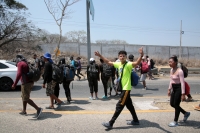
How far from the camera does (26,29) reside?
23.3 m

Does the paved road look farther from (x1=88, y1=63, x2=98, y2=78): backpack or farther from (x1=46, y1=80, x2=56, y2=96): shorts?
(x1=88, y1=63, x2=98, y2=78): backpack

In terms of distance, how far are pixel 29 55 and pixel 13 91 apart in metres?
19.0

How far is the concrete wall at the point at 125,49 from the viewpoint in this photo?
3148cm

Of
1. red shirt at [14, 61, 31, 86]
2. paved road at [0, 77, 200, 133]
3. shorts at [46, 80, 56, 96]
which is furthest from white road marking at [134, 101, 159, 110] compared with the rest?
red shirt at [14, 61, 31, 86]

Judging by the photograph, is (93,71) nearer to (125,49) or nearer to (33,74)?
(33,74)

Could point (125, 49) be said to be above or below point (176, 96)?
above

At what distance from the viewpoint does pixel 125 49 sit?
1348 inches

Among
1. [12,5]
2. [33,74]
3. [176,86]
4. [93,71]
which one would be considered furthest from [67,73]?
[12,5]

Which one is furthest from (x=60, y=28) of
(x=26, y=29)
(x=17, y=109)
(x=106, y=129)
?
(x=106, y=129)

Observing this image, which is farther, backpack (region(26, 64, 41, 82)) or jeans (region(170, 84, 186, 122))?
backpack (region(26, 64, 41, 82))

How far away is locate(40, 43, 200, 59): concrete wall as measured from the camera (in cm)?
3148

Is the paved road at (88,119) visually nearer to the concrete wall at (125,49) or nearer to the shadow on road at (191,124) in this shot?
the shadow on road at (191,124)

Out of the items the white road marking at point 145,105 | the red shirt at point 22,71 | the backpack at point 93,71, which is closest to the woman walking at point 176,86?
the white road marking at point 145,105

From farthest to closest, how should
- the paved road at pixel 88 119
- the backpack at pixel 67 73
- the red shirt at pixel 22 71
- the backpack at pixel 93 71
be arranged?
1. the backpack at pixel 93 71
2. the backpack at pixel 67 73
3. the red shirt at pixel 22 71
4. the paved road at pixel 88 119
